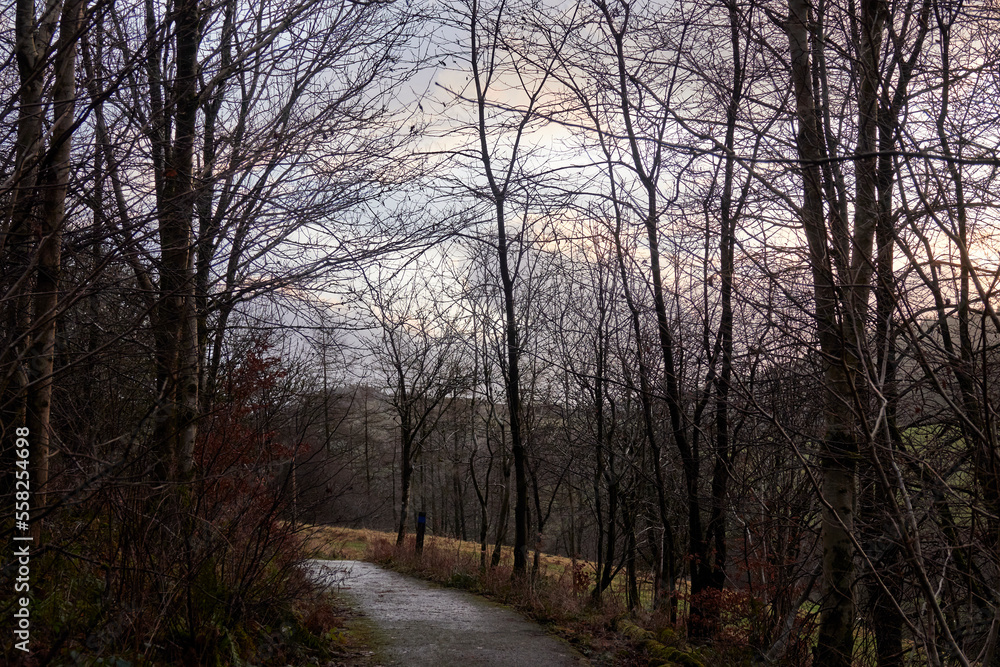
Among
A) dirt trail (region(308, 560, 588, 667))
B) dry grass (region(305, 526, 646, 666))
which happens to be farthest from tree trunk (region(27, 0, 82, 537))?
dirt trail (region(308, 560, 588, 667))

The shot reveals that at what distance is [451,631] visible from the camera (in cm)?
805

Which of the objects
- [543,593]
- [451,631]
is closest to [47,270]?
[451,631]

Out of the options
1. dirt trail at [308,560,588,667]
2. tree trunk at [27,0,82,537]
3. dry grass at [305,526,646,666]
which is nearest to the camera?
tree trunk at [27,0,82,537]

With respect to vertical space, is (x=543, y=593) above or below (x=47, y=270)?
below

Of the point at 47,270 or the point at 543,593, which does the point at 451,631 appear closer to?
the point at 543,593

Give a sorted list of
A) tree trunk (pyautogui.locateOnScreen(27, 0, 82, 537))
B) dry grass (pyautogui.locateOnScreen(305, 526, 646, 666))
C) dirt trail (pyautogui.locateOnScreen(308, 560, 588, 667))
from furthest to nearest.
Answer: dry grass (pyautogui.locateOnScreen(305, 526, 646, 666)) → dirt trail (pyautogui.locateOnScreen(308, 560, 588, 667)) → tree trunk (pyautogui.locateOnScreen(27, 0, 82, 537))

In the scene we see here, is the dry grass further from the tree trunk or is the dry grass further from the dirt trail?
the tree trunk

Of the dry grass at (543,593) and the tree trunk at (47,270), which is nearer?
the tree trunk at (47,270)

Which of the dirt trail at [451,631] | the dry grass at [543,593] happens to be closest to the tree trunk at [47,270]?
the dry grass at [543,593]

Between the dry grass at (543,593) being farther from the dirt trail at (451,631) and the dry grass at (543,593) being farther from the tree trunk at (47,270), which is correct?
the tree trunk at (47,270)

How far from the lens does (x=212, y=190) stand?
4.45 meters

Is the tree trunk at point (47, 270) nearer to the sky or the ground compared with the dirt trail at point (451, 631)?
nearer to the sky

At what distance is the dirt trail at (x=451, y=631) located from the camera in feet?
22.5

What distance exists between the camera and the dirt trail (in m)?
6.87
